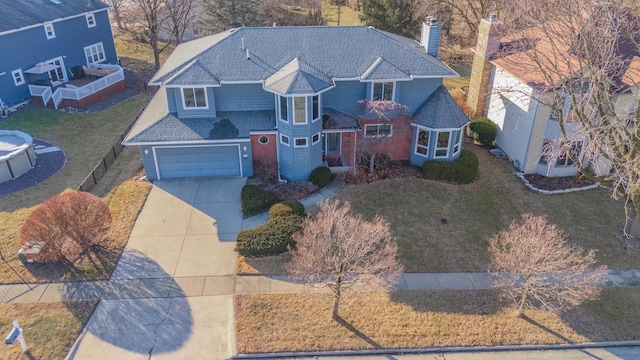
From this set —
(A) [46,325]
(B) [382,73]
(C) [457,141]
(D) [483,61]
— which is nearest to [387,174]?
(C) [457,141]

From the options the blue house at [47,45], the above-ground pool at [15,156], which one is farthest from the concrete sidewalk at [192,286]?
the blue house at [47,45]

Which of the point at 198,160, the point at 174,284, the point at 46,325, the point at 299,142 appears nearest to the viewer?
the point at 46,325

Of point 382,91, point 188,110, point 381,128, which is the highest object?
point 382,91

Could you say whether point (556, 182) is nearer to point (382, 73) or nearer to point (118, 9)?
point (382, 73)

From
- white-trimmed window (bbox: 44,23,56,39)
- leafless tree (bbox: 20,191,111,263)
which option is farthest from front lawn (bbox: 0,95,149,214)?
white-trimmed window (bbox: 44,23,56,39)

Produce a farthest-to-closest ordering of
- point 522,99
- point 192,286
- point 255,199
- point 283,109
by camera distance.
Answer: point 522,99 → point 283,109 → point 255,199 → point 192,286

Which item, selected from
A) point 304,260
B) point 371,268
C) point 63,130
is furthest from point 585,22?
point 63,130

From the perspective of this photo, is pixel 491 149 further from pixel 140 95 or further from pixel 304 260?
pixel 140 95
